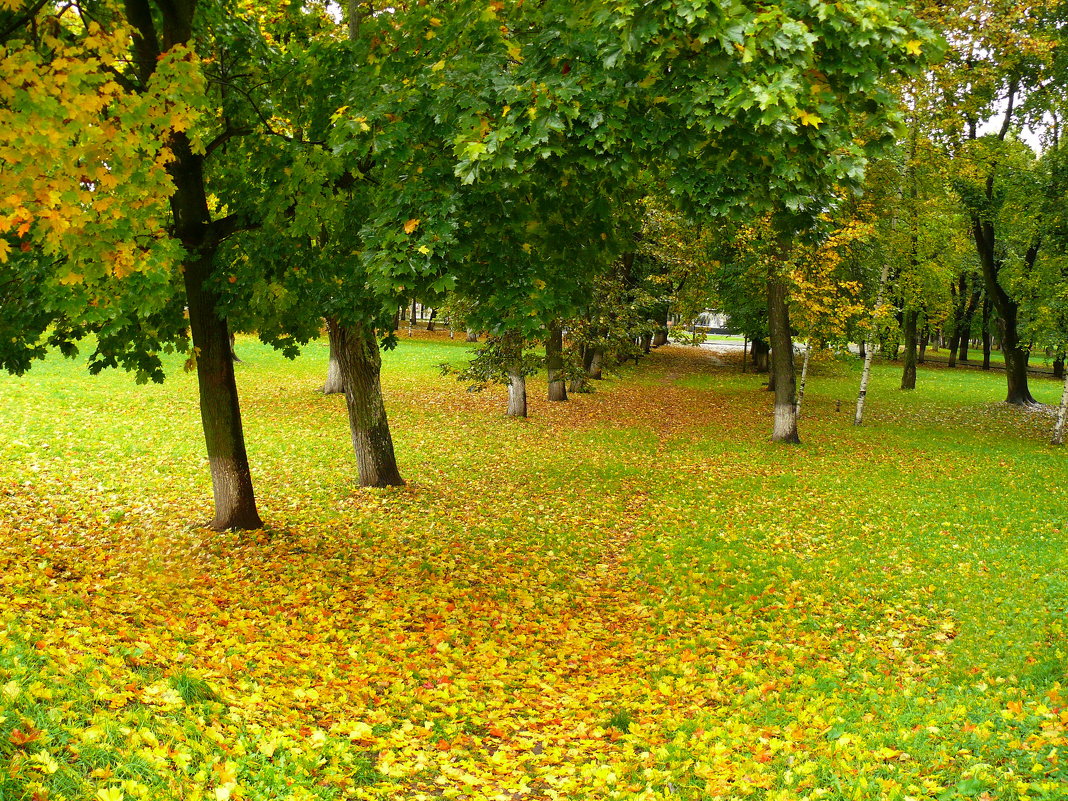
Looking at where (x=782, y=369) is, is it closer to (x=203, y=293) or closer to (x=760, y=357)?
(x=203, y=293)

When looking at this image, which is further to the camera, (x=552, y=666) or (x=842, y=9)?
(x=552, y=666)

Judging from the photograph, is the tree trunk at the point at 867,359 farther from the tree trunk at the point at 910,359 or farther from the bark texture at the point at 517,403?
the tree trunk at the point at 910,359

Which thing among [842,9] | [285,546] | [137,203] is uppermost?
[842,9]

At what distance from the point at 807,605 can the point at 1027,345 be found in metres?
21.2

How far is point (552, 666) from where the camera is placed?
21.4 feet

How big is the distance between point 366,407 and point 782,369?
1145 cm

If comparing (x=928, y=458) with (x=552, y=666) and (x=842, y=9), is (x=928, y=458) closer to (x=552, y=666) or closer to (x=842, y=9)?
(x=552, y=666)

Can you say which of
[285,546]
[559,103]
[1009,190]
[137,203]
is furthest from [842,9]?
[1009,190]

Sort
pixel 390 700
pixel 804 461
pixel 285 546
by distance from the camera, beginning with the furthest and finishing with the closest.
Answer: pixel 804 461, pixel 285 546, pixel 390 700

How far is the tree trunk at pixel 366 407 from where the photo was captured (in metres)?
11.0

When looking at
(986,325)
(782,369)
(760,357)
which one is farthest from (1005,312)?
(986,325)

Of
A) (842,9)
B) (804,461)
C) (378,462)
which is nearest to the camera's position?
(842,9)

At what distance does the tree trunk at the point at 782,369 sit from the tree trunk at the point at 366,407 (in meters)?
10.7

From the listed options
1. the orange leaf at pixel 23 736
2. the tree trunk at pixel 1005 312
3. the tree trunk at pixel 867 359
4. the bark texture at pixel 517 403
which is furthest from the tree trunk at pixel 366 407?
the tree trunk at pixel 1005 312
